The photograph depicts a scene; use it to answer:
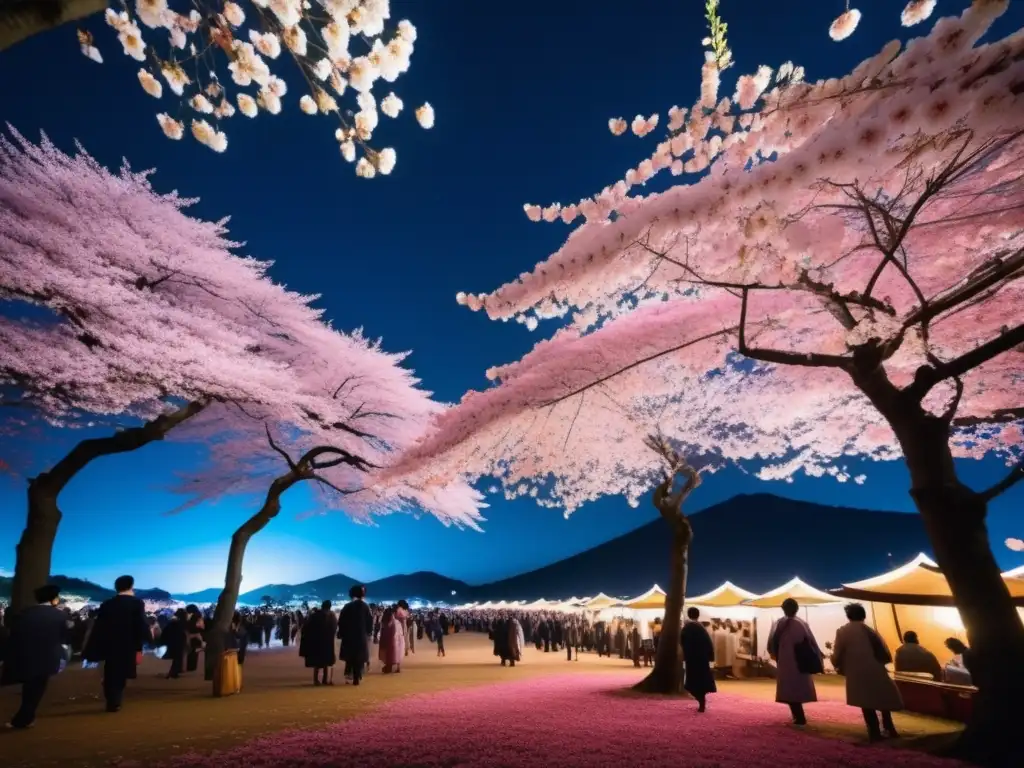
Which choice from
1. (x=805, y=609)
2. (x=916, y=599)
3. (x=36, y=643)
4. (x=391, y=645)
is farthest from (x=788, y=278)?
(x=805, y=609)

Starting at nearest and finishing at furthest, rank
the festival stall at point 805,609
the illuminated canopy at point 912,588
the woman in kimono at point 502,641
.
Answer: the illuminated canopy at point 912,588 → the woman in kimono at point 502,641 → the festival stall at point 805,609

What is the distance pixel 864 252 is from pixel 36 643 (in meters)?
11.6

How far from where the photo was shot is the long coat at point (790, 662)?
25.4 feet

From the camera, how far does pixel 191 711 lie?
26.5 ft

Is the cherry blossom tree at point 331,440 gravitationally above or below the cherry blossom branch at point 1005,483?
above

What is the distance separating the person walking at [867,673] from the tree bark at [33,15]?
8.69 m

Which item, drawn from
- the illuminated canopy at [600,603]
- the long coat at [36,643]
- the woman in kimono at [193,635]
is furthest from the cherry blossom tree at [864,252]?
the illuminated canopy at [600,603]

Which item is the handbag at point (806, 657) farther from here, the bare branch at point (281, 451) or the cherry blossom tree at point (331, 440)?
the bare branch at point (281, 451)

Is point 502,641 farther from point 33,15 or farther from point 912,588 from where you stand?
point 33,15

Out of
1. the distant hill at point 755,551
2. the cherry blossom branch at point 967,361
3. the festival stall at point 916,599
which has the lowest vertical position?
the festival stall at point 916,599

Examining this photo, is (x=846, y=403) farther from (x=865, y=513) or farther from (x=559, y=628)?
(x=865, y=513)

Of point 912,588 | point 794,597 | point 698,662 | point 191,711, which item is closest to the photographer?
point 191,711

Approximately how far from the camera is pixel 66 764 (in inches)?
203

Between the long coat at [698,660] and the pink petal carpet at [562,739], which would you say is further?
the long coat at [698,660]
